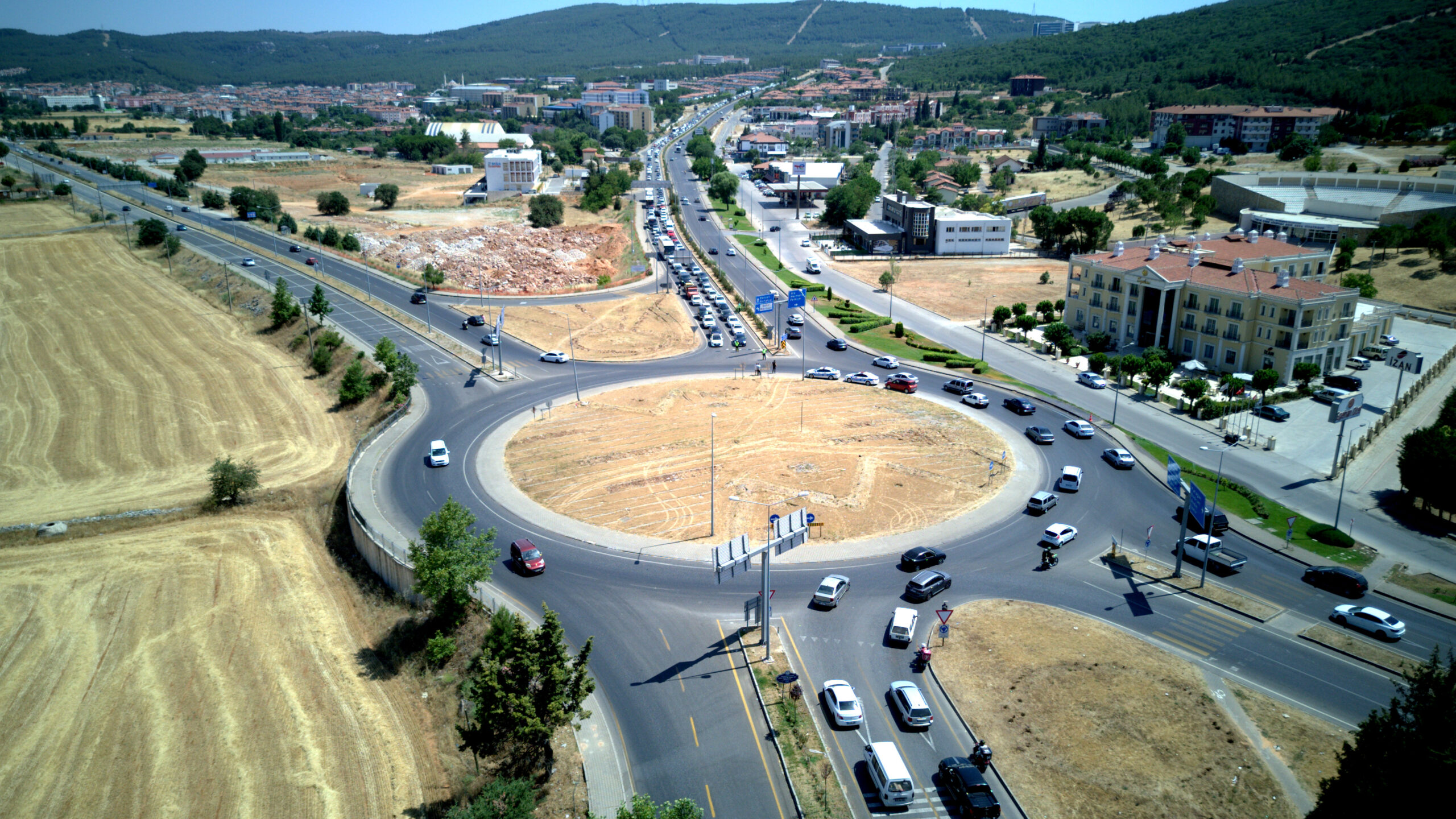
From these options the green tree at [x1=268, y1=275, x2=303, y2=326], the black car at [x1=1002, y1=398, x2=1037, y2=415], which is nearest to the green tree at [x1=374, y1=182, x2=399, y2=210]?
the green tree at [x1=268, y1=275, x2=303, y2=326]

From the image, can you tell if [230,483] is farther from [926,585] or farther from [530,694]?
[926,585]

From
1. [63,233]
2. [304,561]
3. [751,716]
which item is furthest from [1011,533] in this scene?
[63,233]

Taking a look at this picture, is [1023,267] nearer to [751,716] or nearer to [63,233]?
[751,716]

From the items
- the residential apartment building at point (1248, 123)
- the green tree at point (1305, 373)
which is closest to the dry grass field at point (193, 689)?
the green tree at point (1305, 373)

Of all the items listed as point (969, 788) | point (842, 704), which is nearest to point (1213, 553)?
point (842, 704)

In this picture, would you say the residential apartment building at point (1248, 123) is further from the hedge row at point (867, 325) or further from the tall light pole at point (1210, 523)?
the tall light pole at point (1210, 523)

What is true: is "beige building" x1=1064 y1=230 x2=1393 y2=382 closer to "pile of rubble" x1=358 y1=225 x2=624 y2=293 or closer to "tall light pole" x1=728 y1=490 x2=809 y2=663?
"tall light pole" x1=728 y1=490 x2=809 y2=663
